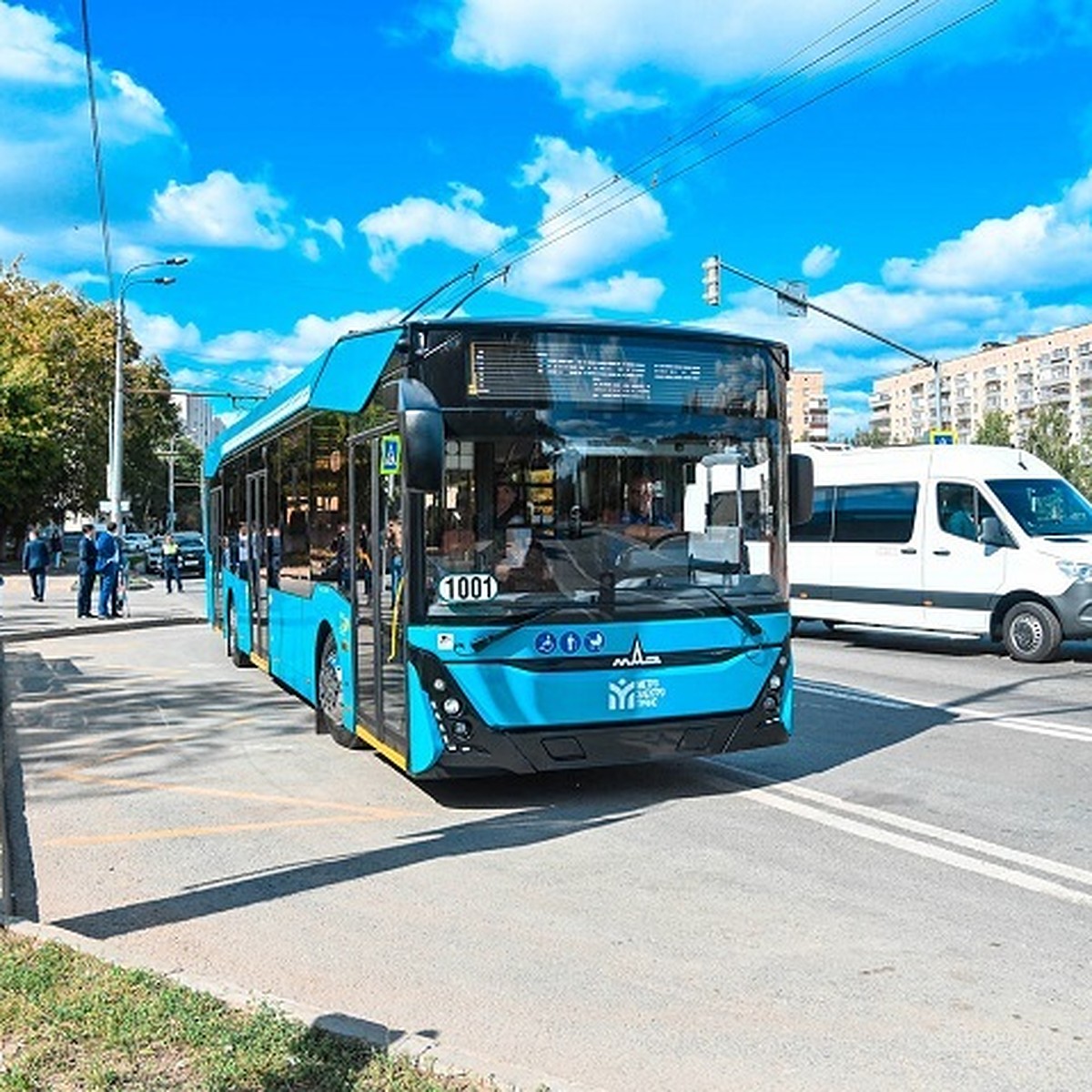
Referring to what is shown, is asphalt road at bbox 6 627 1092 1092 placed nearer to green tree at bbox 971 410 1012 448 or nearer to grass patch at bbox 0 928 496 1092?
grass patch at bbox 0 928 496 1092

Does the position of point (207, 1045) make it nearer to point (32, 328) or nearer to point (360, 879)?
point (360, 879)

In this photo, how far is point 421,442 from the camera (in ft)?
21.1

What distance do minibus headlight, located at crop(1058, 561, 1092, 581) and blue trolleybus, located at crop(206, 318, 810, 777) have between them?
8495mm

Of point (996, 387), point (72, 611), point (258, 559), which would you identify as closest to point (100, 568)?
point (72, 611)

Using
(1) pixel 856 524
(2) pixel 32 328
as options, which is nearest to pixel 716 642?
(1) pixel 856 524

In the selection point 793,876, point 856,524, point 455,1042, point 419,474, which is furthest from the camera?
point 856,524

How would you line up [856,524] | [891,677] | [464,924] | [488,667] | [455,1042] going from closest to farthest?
[455,1042] → [464,924] → [488,667] → [891,677] → [856,524]

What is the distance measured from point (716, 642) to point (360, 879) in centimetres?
253

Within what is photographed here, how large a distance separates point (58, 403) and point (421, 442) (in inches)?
1928

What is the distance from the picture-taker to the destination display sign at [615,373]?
7012 millimetres

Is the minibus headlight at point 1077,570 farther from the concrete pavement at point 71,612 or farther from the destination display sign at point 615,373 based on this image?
the concrete pavement at point 71,612

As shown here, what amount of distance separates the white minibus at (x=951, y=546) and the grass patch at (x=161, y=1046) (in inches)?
517

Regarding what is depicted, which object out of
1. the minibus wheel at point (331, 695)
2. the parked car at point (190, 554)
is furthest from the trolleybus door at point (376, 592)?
the parked car at point (190, 554)

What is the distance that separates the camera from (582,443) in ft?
23.4
